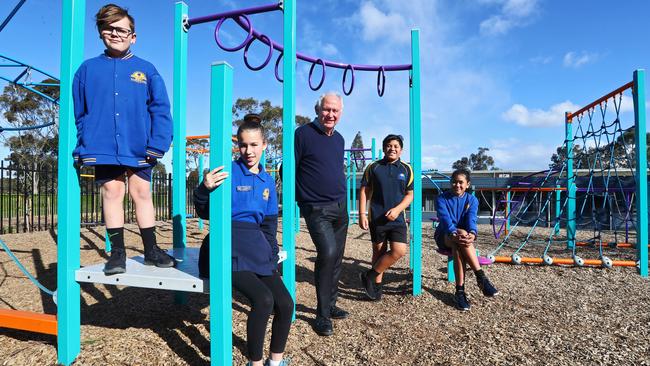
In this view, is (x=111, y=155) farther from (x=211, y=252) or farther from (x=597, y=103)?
(x=597, y=103)

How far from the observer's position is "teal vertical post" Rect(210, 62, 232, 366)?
1848mm

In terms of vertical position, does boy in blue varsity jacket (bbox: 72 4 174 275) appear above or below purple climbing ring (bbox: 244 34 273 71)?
below

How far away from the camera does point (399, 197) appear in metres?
3.64

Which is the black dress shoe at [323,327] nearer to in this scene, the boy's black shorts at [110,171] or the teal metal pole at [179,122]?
the teal metal pole at [179,122]

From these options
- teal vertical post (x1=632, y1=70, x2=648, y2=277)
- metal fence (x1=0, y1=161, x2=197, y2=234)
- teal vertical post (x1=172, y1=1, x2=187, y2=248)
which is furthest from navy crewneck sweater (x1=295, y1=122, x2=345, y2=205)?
teal vertical post (x1=632, y1=70, x2=648, y2=277)

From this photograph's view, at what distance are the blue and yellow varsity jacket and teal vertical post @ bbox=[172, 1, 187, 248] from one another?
735 mm

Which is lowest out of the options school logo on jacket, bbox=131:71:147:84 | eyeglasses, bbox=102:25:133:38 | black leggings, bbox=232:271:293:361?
black leggings, bbox=232:271:293:361

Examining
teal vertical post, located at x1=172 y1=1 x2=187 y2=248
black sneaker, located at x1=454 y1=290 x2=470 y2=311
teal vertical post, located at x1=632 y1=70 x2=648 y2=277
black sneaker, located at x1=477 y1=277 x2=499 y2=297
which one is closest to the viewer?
teal vertical post, located at x1=172 y1=1 x2=187 y2=248

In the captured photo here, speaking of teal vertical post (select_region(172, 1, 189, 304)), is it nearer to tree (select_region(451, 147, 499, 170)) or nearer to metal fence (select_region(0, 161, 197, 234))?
metal fence (select_region(0, 161, 197, 234))

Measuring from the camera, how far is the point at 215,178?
1.84 m

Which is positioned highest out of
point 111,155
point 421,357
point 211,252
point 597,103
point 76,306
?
point 597,103

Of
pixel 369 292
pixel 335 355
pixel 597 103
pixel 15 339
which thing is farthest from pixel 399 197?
pixel 597 103

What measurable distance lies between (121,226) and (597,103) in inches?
279

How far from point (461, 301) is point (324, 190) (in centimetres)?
164
